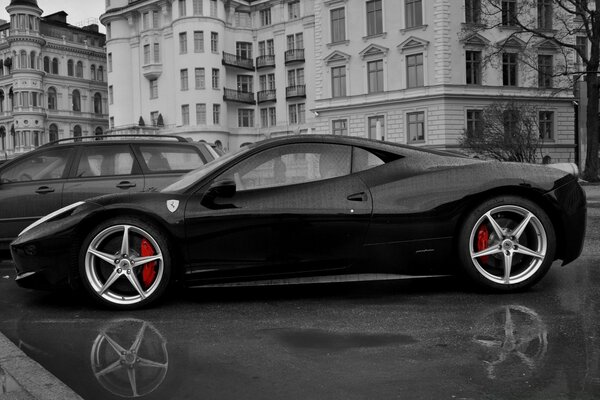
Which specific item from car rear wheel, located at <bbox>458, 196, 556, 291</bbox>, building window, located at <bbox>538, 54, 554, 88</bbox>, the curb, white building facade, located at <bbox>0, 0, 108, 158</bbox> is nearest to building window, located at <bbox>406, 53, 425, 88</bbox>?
building window, located at <bbox>538, 54, 554, 88</bbox>

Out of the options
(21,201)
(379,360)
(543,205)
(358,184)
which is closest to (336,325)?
(379,360)

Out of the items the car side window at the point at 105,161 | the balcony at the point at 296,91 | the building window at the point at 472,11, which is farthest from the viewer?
the balcony at the point at 296,91

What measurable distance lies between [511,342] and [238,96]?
60.0 meters

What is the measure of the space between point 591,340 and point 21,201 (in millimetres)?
6375

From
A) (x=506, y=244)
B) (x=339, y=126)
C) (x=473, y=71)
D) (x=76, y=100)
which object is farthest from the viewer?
(x=76, y=100)

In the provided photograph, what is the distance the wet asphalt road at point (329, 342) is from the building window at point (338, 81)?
43.4 metres

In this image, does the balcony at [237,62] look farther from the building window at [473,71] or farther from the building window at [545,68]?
the building window at [545,68]

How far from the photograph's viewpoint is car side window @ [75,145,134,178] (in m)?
7.74

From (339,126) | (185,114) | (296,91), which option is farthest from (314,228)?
(185,114)

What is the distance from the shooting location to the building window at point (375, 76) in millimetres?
46031

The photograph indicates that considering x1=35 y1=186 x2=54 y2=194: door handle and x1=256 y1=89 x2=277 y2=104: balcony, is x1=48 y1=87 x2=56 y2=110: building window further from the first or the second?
x1=35 y1=186 x2=54 y2=194: door handle

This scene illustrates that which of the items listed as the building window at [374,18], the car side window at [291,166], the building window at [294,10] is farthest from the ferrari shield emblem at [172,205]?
the building window at [294,10]

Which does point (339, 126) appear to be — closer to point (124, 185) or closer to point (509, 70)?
point (509, 70)

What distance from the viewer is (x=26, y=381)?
308 centimetres
